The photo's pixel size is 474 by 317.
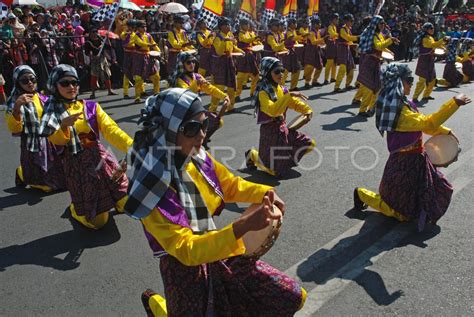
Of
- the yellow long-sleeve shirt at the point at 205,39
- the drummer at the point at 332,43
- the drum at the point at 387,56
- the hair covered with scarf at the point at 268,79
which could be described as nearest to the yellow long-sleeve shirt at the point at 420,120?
the hair covered with scarf at the point at 268,79

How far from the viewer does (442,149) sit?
4.55 m

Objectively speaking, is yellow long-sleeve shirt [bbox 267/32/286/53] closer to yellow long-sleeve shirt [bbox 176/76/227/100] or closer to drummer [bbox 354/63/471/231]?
yellow long-sleeve shirt [bbox 176/76/227/100]

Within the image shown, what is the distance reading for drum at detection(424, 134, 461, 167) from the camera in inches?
177

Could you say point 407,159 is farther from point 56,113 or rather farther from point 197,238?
point 56,113

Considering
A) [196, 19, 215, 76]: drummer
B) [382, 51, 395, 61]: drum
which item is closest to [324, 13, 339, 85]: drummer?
[196, 19, 215, 76]: drummer

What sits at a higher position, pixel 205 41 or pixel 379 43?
pixel 379 43

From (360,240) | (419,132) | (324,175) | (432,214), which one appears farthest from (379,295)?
(324,175)

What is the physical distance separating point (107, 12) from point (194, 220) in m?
9.44

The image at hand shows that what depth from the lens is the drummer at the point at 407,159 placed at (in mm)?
4352

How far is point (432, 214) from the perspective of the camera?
438 cm

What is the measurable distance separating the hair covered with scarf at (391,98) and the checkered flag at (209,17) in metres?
7.24

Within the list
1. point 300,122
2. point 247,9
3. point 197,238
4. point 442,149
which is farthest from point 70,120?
point 247,9

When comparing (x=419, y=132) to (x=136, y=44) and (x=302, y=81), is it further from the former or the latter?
(x=302, y=81)

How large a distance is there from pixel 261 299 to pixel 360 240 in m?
2.19
